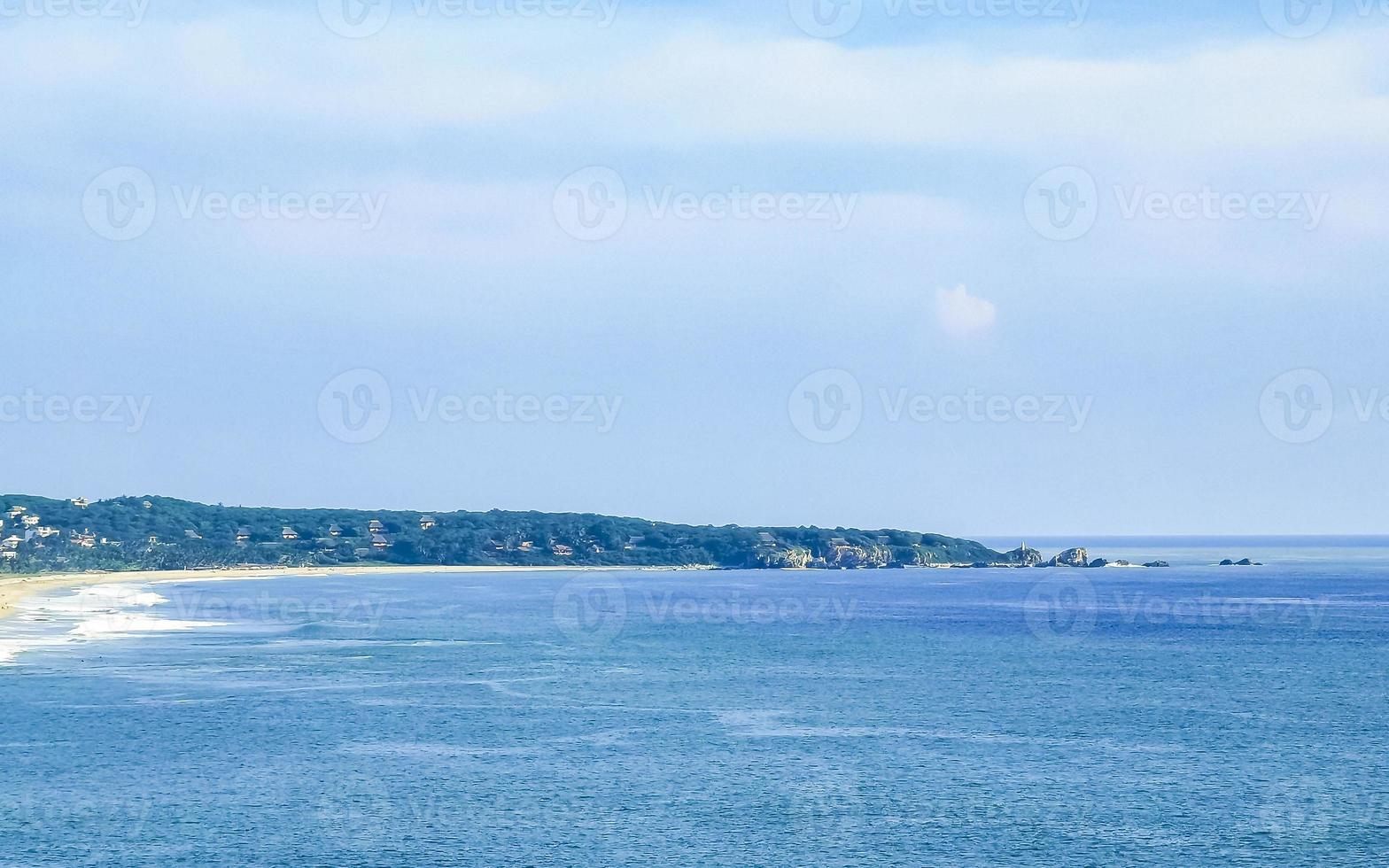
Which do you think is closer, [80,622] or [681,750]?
[681,750]

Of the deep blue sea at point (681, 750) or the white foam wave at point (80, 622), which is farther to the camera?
the white foam wave at point (80, 622)

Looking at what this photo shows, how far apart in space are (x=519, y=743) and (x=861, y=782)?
16.2 m

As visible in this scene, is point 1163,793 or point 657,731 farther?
point 657,731

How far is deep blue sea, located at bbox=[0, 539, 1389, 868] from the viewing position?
46.2m

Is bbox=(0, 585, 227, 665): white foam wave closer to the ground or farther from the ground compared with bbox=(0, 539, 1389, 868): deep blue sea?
farther from the ground

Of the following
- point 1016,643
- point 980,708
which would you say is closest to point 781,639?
point 1016,643

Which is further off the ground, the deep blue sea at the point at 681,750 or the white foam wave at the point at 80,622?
the white foam wave at the point at 80,622

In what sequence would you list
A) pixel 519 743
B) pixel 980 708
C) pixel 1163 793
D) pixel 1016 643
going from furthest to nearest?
1. pixel 1016 643
2. pixel 980 708
3. pixel 519 743
4. pixel 1163 793

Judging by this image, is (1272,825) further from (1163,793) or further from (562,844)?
(562,844)

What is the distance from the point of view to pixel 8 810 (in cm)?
4859

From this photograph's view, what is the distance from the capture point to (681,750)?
202ft

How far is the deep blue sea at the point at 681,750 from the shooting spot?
4616 cm

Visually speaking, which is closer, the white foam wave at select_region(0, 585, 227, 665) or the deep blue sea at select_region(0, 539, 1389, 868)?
the deep blue sea at select_region(0, 539, 1389, 868)

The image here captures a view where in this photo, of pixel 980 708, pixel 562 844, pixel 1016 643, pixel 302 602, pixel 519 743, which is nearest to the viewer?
pixel 562 844
